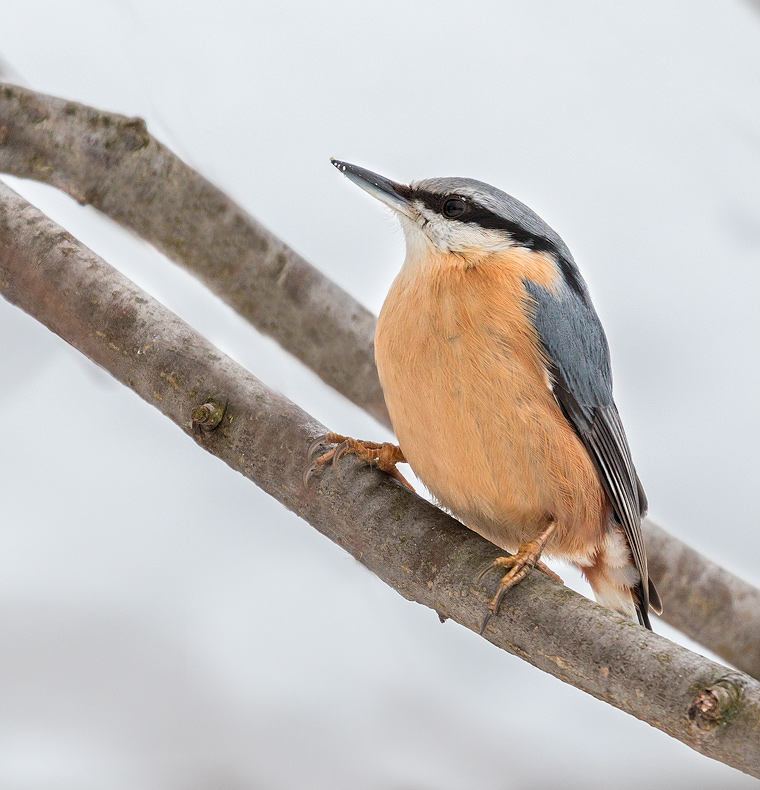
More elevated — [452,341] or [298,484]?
[452,341]

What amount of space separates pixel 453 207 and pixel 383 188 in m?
0.19

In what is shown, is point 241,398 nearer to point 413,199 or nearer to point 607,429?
point 413,199

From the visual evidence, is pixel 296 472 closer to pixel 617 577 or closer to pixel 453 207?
pixel 453 207

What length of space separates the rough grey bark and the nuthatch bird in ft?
0.28

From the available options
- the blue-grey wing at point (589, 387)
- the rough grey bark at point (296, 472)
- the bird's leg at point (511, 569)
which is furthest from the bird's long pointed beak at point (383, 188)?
the bird's leg at point (511, 569)

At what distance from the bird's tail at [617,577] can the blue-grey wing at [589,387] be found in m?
0.03

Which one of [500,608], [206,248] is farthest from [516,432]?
[206,248]

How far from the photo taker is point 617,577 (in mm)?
2164

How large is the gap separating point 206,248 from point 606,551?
5.25 ft

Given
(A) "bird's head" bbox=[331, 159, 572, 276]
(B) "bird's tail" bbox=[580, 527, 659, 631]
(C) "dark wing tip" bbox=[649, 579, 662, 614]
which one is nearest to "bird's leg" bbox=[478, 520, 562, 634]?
(B) "bird's tail" bbox=[580, 527, 659, 631]

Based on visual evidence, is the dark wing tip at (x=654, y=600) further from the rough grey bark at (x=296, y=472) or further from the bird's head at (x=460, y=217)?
the bird's head at (x=460, y=217)

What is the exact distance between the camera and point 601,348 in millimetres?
2086

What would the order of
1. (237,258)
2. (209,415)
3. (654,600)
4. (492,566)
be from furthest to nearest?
1. (237,258)
2. (654,600)
3. (209,415)
4. (492,566)

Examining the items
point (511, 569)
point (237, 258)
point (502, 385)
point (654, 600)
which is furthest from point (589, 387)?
point (237, 258)
